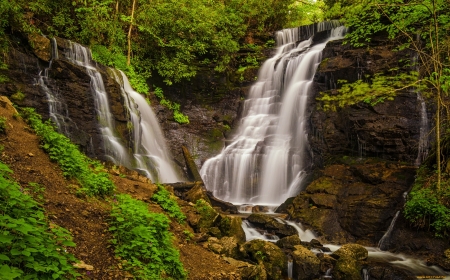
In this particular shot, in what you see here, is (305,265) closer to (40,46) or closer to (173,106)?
(40,46)

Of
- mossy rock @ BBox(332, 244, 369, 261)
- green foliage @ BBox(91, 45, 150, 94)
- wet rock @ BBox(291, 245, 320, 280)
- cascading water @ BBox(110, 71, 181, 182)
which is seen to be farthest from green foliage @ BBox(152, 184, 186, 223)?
green foliage @ BBox(91, 45, 150, 94)

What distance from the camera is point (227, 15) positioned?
2017 cm

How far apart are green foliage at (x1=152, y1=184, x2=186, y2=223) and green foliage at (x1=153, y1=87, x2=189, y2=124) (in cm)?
923

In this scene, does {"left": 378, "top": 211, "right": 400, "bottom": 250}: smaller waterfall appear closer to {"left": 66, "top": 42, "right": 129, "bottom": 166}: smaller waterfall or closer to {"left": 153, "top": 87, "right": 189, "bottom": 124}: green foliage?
{"left": 66, "top": 42, "right": 129, "bottom": 166}: smaller waterfall

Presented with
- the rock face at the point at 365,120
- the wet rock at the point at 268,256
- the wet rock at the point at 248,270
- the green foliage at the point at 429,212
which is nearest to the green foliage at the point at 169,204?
the wet rock at the point at 248,270

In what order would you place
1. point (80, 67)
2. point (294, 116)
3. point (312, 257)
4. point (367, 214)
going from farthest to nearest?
1. point (294, 116)
2. point (80, 67)
3. point (367, 214)
4. point (312, 257)

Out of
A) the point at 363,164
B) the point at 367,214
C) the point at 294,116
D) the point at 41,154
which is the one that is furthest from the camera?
the point at 294,116

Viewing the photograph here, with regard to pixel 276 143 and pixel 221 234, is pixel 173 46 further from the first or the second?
pixel 221 234

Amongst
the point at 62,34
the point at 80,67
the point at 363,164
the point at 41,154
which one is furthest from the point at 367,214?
the point at 62,34

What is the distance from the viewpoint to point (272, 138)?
1583 cm

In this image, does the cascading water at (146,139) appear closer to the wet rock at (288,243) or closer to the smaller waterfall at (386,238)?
the wet rock at (288,243)

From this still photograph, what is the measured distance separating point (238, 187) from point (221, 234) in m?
6.82

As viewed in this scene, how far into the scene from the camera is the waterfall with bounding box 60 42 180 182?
12.2 meters

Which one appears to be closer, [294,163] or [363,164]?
[363,164]
